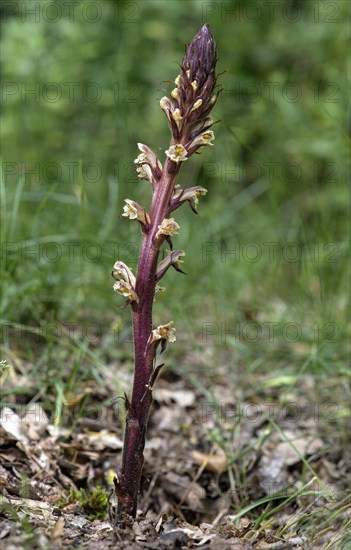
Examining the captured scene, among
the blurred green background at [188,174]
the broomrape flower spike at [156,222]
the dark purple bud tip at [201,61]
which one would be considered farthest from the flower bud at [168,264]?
the blurred green background at [188,174]

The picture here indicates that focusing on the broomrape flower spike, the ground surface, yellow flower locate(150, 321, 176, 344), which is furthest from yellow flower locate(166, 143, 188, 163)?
the ground surface

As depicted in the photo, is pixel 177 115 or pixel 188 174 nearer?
pixel 177 115

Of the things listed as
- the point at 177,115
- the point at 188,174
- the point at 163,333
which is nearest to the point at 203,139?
the point at 177,115

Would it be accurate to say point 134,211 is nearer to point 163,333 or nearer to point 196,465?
point 163,333

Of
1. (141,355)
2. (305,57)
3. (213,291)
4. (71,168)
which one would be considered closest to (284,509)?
(141,355)

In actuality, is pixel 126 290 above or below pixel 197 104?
below

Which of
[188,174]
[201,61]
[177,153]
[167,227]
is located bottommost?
[188,174]

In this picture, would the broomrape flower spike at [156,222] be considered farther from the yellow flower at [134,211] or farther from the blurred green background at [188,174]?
the blurred green background at [188,174]

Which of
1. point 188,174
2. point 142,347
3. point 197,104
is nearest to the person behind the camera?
point 197,104
